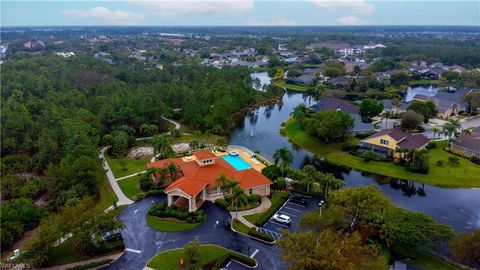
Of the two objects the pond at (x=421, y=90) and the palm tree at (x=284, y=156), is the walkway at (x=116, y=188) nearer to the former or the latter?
the palm tree at (x=284, y=156)

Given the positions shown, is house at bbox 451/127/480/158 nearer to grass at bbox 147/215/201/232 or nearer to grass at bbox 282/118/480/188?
grass at bbox 282/118/480/188

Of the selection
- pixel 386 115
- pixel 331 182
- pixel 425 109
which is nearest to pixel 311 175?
pixel 331 182

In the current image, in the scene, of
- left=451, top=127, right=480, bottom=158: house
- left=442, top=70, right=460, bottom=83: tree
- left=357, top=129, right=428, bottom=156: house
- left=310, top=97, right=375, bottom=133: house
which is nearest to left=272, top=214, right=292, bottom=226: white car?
left=357, top=129, right=428, bottom=156: house

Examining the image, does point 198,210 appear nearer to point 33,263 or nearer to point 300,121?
point 33,263

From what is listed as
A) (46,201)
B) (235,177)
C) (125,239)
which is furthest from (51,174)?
(235,177)

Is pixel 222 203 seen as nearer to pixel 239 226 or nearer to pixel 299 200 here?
pixel 239 226

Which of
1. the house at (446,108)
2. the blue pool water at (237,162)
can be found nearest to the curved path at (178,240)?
the blue pool water at (237,162)
